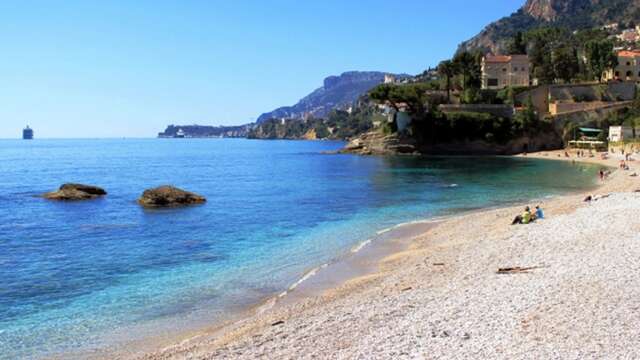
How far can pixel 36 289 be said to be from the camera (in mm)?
21297

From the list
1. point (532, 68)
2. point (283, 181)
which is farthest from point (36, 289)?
point (532, 68)

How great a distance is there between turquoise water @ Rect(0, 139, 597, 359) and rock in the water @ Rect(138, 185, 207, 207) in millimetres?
1069

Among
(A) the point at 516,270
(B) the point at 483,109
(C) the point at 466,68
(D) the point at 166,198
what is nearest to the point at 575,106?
(B) the point at 483,109

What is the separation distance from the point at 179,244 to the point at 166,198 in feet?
55.0

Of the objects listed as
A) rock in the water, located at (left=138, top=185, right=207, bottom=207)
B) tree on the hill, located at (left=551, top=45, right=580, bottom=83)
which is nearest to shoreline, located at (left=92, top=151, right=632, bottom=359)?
rock in the water, located at (left=138, top=185, right=207, bottom=207)

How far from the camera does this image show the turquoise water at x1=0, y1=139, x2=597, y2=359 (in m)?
18.0

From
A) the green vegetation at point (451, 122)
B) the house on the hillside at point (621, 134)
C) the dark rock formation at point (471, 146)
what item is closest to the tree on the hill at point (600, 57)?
the green vegetation at point (451, 122)

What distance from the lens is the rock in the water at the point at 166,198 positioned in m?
45.9

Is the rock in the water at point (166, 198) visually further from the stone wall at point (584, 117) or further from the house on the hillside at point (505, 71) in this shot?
the house on the hillside at point (505, 71)

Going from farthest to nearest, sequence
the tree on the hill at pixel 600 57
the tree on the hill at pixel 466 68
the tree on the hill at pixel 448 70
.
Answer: the tree on the hill at pixel 448 70, the tree on the hill at pixel 466 68, the tree on the hill at pixel 600 57

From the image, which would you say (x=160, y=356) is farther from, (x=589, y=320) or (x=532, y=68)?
(x=532, y=68)

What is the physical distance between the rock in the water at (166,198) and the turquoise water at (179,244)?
1.07m

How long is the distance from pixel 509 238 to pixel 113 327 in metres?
15.4

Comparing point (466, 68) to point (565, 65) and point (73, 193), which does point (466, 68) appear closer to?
→ point (565, 65)
